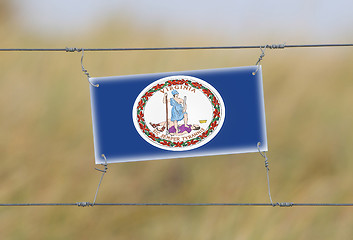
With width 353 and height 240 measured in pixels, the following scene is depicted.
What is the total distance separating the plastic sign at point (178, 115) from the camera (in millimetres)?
3174

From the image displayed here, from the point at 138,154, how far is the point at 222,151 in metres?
0.66

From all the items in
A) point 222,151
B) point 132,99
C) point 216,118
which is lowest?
point 222,151

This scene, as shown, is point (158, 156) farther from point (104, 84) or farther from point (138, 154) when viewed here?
point (104, 84)

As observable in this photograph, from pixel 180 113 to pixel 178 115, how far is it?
2cm

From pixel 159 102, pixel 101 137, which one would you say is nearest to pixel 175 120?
pixel 159 102

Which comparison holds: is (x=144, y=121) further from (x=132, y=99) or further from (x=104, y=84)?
(x=104, y=84)

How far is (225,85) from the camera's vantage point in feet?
10.5

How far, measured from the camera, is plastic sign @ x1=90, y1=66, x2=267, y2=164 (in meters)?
3.17

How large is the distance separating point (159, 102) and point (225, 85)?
21.2 inches

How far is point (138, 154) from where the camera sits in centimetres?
319

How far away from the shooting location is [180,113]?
3.18 m

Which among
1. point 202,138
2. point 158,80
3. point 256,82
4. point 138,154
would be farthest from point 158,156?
point 256,82

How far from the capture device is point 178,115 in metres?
3.17

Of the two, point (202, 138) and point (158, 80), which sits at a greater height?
point (158, 80)
